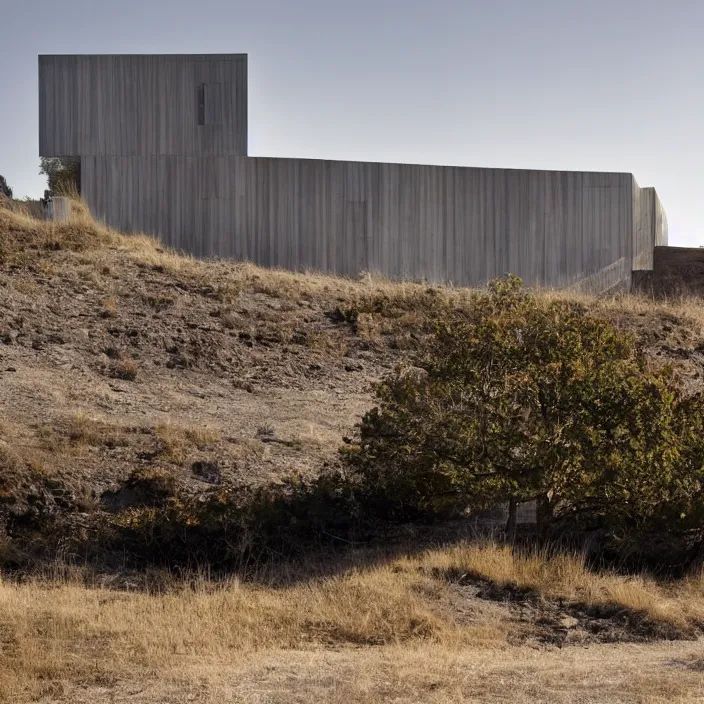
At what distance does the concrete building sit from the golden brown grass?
16.4 meters

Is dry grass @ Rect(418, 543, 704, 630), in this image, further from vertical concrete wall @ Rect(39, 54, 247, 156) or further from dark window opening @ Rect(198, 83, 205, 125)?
dark window opening @ Rect(198, 83, 205, 125)

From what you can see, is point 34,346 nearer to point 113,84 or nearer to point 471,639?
point 113,84

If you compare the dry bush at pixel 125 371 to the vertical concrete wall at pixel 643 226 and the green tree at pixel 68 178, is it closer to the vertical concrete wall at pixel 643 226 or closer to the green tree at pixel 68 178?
the green tree at pixel 68 178

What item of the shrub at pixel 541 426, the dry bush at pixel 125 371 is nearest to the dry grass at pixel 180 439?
the shrub at pixel 541 426

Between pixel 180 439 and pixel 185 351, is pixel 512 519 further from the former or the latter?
pixel 185 351

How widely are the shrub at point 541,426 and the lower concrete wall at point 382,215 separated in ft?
48.4

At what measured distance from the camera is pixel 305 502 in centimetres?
1428

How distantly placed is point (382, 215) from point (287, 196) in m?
2.70

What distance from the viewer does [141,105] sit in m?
28.6

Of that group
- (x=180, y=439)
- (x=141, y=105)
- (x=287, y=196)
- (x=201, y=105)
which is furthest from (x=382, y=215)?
(x=180, y=439)

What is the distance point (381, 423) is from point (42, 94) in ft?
63.8

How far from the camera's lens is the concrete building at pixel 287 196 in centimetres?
2802

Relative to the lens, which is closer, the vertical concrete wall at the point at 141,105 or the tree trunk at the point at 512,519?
the tree trunk at the point at 512,519

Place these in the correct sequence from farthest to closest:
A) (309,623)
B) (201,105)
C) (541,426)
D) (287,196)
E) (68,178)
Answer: (68,178), (201,105), (287,196), (541,426), (309,623)
